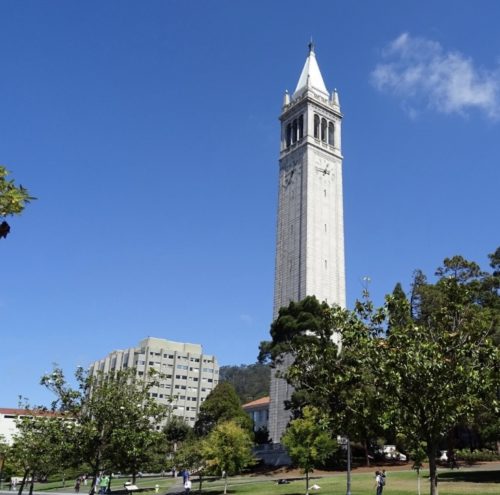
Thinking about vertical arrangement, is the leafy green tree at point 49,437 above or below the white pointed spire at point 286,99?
below

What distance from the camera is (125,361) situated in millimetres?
120438

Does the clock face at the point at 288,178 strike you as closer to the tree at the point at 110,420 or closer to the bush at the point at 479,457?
the bush at the point at 479,457

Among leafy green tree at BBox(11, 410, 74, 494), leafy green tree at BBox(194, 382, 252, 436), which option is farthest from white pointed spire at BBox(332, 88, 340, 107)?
leafy green tree at BBox(11, 410, 74, 494)

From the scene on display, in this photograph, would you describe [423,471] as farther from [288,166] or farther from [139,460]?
[288,166]

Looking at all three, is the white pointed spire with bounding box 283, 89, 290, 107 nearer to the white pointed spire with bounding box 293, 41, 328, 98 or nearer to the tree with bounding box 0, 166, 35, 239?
the white pointed spire with bounding box 293, 41, 328, 98

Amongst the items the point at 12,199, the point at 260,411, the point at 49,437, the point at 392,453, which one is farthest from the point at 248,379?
the point at 12,199

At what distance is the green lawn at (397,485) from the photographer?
97.7ft

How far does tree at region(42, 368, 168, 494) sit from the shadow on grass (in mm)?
20426

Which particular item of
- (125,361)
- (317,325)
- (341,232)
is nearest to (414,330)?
(317,325)

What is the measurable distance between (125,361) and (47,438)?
102 m

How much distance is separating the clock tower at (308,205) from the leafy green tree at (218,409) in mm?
4956

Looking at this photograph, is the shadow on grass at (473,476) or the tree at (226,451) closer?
the shadow on grass at (473,476)

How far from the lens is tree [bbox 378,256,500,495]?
16.1m

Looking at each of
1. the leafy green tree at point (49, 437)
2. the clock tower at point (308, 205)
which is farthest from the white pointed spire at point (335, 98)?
the leafy green tree at point (49, 437)
